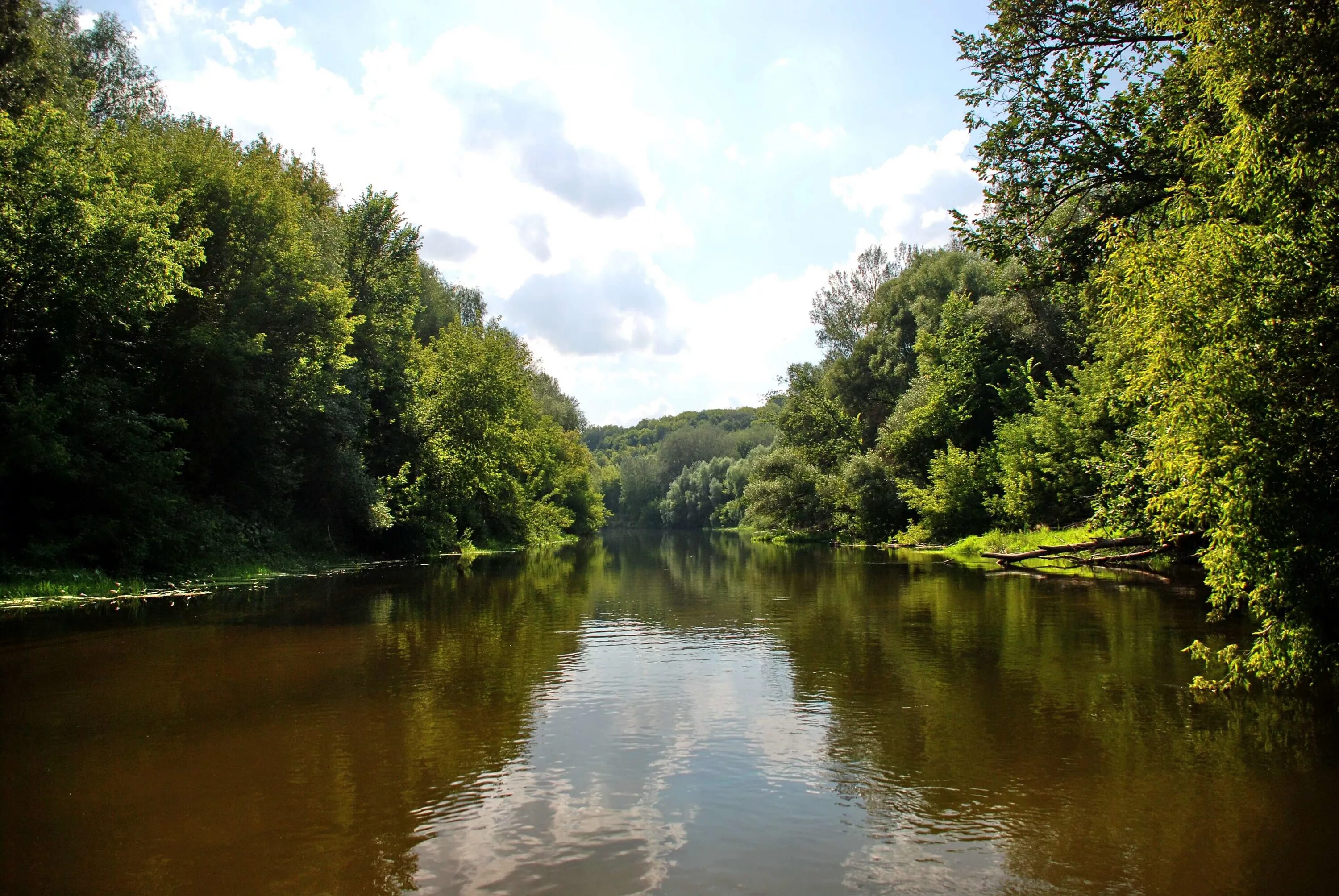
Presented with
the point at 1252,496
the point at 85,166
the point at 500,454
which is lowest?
the point at 1252,496

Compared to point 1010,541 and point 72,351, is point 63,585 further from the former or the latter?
point 1010,541

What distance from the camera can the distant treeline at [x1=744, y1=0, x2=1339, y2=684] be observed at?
827 cm

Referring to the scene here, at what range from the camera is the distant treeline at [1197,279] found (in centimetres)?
827

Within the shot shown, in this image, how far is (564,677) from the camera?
37.3 feet

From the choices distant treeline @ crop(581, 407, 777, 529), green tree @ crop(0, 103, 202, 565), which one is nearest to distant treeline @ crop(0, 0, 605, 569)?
green tree @ crop(0, 103, 202, 565)

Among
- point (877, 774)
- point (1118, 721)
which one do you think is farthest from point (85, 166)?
point (1118, 721)

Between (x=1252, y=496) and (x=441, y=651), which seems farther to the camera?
(x=441, y=651)

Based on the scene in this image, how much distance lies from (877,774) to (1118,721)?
3.19 m

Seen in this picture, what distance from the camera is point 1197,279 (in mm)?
8680

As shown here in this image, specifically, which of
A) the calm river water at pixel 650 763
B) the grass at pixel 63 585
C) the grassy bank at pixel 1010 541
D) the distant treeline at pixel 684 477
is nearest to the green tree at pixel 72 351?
the grass at pixel 63 585

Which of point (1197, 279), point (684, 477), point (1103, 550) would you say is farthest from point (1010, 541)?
point (684, 477)

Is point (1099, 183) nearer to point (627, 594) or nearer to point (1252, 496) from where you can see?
point (1252, 496)

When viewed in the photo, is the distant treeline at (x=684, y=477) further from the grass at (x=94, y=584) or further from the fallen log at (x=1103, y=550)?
the grass at (x=94, y=584)

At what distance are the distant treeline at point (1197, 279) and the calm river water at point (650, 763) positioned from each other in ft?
6.51
